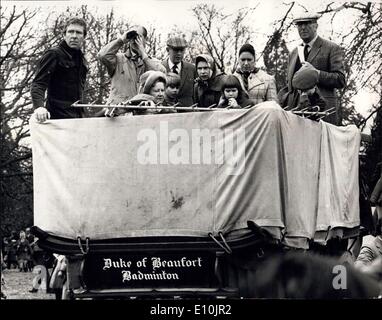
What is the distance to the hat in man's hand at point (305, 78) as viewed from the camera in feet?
21.8

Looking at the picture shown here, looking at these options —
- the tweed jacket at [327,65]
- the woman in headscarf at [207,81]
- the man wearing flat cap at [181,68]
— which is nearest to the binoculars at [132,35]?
the man wearing flat cap at [181,68]

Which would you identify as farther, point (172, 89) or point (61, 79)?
point (172, 89)

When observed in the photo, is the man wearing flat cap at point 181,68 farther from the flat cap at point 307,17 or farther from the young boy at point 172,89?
Answer: the flat cap at point 307,17

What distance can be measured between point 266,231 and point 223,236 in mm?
292

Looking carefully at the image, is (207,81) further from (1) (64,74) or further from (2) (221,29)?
(2) (221,29)

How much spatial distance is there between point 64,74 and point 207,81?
946 mm

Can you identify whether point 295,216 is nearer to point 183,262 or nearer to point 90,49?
point 183,262

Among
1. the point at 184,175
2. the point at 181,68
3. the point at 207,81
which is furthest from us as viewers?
the point at 181,68

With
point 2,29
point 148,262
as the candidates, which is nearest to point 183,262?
point 148,262

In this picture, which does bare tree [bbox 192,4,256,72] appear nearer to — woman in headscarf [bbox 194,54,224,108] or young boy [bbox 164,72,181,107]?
woman in headscarf [bbox 194,54,224,108]

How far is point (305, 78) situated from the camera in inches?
263

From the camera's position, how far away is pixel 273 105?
5.77 meters

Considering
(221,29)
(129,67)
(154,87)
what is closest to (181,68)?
(129,67)

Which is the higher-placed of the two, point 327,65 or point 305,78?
point 327,65
